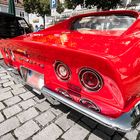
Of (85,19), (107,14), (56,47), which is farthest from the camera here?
(85,19)

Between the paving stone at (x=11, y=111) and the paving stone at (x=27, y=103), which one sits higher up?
the paving stone at (x=27, y=103)

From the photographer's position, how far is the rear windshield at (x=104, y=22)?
222 cm

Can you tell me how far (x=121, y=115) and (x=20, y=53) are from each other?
1.50 m

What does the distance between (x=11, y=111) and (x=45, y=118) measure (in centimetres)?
57

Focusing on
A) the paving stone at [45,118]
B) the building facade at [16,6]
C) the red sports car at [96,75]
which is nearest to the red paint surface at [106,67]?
the red sports car at [96,75]

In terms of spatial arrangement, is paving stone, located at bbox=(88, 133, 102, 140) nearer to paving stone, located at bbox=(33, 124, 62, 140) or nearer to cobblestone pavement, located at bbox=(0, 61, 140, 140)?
cobblestone pavement, located at bbox=(0, 61, 140, 140)

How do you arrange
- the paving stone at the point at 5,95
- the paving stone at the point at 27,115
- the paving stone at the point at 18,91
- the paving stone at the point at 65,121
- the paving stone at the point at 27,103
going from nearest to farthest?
the paving stone at the point at 65,121 < the paving stone at the point at 27,115 < the paving stone at the point at 27,103 < the paving stone at the point at 5,95 < the paving stone at the point at 18,91

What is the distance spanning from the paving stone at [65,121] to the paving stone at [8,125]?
561 mm

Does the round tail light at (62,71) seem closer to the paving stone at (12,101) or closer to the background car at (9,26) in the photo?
the paving stone at (12,101)

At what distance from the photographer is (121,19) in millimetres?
2297

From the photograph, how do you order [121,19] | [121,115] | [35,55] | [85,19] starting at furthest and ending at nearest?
[85,19] → [121,19] → [35,55] → [121,115]

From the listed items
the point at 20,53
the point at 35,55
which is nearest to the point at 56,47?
the point at 35,55

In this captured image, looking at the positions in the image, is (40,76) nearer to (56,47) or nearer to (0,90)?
(56,47)

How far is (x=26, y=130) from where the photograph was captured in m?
2.00
